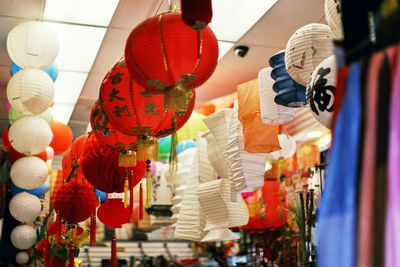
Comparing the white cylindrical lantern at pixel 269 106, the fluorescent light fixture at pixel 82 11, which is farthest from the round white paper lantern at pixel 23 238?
the white cylindrical lantern at pixel 269 106

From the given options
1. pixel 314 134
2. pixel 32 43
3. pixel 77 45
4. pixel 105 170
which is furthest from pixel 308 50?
pixel 314 134

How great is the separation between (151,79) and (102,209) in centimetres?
130

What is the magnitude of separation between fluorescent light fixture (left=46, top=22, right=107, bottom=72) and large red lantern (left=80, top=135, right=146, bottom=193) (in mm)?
1753

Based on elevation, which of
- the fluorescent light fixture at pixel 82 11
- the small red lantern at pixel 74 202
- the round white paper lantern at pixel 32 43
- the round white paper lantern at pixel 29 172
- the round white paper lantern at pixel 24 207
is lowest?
the round white paper lantern at pixel 24 207

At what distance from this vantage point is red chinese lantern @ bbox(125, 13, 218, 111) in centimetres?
187

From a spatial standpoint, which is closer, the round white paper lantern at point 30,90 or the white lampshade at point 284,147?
the round white paper lantern at point 30,90

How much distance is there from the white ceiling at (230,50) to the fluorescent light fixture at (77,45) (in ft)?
0.22

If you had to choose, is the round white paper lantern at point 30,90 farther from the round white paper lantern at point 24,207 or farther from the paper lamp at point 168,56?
the paper lamp at point 168,56

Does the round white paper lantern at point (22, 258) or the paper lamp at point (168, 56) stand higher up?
the paper lamp at point (168, 56)

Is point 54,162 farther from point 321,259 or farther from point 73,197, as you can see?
point 321,259

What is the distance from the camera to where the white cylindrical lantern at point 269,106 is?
3.11 m

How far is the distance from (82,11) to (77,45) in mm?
609

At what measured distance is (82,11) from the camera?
12.8ft

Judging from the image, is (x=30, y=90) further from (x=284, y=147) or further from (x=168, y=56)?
(x=284, y=147)
